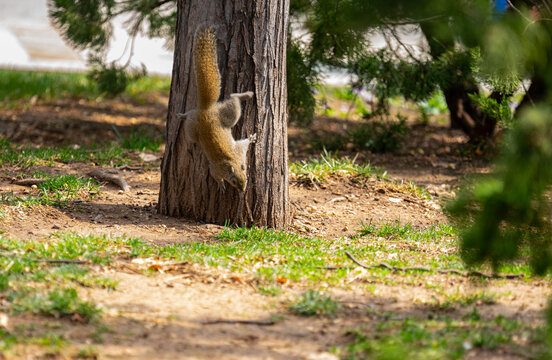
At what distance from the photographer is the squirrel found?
14.3ft

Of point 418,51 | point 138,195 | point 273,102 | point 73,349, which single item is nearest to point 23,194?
point 138,195

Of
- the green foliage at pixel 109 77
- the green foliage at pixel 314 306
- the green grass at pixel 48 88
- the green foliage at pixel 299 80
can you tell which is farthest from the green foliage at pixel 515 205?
the green grass at pixel 48 88

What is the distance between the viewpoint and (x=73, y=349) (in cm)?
267

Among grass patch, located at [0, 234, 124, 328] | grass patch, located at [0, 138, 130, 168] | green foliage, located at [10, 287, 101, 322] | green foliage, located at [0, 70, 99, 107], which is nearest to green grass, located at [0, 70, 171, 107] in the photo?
green foliage, located at [0, 70, 99, 107]

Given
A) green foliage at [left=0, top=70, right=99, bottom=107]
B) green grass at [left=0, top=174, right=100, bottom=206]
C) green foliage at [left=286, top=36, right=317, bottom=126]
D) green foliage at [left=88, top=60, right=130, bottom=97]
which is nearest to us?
green grass at [left=0, top=174, right=100, bottom=206]

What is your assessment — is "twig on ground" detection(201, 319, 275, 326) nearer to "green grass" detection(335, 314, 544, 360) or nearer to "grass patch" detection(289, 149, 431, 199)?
"green grass" detection(335, 314, 544, 360)

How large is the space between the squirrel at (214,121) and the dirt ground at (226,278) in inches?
19.1

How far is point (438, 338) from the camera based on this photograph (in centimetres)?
290

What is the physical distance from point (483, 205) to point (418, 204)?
3.27 m

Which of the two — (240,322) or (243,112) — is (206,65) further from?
(240,322)

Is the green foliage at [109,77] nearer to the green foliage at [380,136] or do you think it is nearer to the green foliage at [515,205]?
the green foliage at [380,136]

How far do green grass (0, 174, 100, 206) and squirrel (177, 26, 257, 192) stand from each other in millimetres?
1190

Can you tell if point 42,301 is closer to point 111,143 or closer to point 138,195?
point 138,195

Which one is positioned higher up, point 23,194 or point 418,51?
point 418,51
